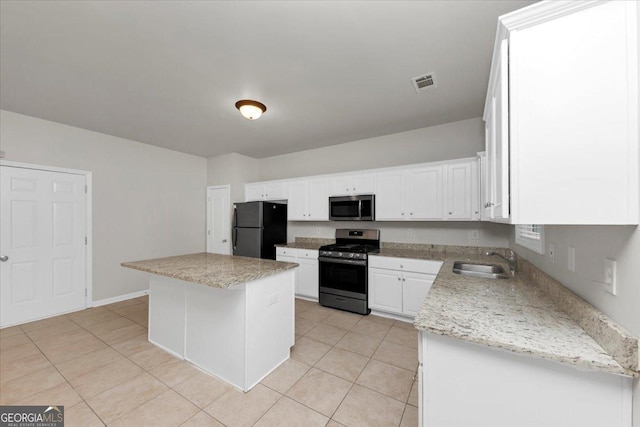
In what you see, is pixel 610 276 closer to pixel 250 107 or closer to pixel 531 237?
pixel 531 237

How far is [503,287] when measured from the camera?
1.68 meters

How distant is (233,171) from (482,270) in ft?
14.3

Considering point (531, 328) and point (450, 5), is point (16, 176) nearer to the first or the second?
point (450, 5)

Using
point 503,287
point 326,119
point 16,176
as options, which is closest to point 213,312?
point 503,287

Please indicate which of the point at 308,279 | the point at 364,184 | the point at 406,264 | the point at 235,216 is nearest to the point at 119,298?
the point at 235,216

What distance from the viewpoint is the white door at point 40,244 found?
9.85ft

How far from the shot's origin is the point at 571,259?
1268 mm

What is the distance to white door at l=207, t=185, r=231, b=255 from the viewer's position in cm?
486

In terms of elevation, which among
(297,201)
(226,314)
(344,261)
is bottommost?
(226,314)

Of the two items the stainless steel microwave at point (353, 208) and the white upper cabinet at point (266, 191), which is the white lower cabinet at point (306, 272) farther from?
the white upper cabinet at point (266, 191)

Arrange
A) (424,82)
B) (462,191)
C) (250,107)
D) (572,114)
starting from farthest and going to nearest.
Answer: (462,191) → (250,107) → (424,82) → (572,114)

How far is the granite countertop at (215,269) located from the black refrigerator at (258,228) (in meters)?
1.70

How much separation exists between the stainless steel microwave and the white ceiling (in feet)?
3.56

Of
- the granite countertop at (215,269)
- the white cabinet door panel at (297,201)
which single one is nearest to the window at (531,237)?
the granite countertop at (215,269)
